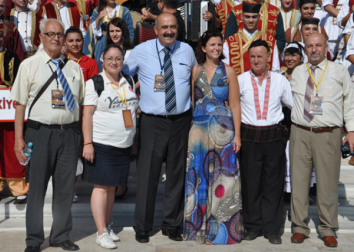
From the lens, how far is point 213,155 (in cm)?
463

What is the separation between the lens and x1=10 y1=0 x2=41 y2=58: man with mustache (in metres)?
6.91

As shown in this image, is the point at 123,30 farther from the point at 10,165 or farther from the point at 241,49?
the point at 10,165

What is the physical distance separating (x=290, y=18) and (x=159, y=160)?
380 centimetres

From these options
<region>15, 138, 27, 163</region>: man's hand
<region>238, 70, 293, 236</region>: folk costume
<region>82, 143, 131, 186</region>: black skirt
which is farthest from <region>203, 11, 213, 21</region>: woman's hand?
<region>15, 138, 27, 163</region>: man's hand

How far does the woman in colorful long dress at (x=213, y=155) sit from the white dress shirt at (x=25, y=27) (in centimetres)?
335

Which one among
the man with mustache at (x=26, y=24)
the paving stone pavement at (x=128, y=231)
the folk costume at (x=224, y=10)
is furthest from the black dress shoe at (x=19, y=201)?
the folk costume at (x=224, y=10)

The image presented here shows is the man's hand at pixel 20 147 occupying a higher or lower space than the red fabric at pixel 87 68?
lower

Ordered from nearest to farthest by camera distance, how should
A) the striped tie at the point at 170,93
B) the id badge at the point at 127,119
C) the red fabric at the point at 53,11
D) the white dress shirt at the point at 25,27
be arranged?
the id badge at the point at 127,119 < the striped tie at the point at 170,93 < the white dress shirt at the point at 25,27 < the red fabric at the point at 53,11

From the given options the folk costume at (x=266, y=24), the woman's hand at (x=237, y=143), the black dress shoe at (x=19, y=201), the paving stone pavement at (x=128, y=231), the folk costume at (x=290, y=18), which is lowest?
the paving stone pavement at (x=128, y=231)

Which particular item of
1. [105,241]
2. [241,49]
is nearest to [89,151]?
[105,241]

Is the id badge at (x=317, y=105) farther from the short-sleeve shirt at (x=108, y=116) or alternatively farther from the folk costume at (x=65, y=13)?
the folk costume at (x=65, y=13)

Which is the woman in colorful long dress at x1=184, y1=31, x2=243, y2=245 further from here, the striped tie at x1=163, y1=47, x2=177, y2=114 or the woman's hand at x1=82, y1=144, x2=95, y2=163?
the woman's hand at x1=82, y1=144, x2=95, y2=163

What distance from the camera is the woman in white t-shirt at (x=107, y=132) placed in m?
4.35

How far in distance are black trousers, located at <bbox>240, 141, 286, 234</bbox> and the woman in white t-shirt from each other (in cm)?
123
